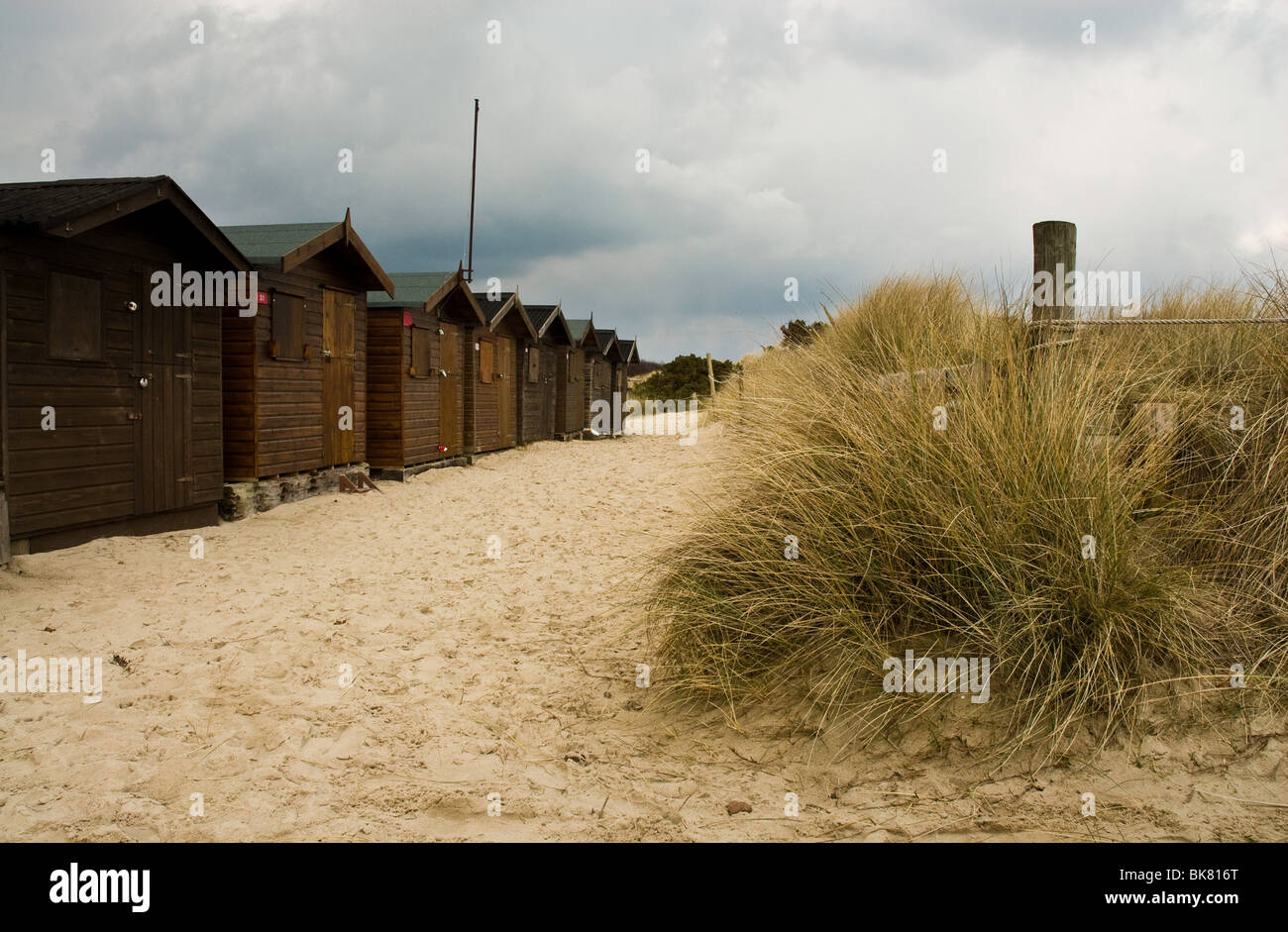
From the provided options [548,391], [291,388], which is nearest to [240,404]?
[291,388]

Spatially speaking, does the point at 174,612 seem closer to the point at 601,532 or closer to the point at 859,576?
the point at 601,532

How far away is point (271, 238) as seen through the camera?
11.0 meters

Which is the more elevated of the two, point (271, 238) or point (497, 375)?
point (271, 238)

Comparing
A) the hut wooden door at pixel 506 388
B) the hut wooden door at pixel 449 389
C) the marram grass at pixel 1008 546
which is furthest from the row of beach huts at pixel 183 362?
the marram grass at pixel 1008 546

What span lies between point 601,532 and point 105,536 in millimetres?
4742

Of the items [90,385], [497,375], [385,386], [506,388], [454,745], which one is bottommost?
[454,745]

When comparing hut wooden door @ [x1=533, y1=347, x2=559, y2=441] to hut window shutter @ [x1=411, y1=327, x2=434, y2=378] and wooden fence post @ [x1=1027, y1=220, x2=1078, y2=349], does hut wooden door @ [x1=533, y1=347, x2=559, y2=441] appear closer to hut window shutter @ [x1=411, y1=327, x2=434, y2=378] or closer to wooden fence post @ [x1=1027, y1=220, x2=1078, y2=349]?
hut window shutter @ [x1=411, y1=327, x2=434, y2=378]

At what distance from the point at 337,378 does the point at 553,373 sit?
1172cm

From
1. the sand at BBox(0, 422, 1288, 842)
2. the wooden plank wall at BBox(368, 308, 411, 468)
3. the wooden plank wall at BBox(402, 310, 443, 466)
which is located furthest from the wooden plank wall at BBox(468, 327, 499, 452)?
the sand at BBox(0, 422, 1288, 842)

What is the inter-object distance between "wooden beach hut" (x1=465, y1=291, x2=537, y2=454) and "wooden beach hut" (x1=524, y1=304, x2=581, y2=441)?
32.9 inches

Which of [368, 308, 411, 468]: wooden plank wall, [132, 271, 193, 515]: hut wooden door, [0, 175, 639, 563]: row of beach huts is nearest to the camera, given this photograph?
[0, 175, 639, 563]: row of beach huts

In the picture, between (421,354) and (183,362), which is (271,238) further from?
(421,354)

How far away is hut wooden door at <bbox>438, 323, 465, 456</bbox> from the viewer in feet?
50.7

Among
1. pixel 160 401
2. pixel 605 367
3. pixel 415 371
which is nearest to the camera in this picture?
pixel 160 401
